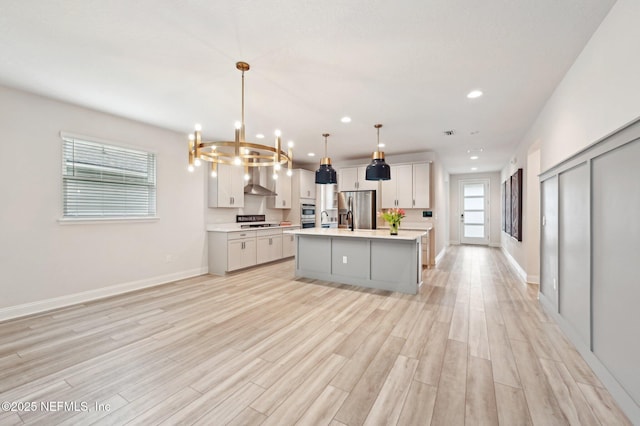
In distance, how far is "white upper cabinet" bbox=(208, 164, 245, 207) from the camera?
18.5 ft

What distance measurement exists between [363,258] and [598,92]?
3.29 metres

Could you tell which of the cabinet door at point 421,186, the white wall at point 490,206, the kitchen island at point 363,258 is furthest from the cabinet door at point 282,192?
the white wall at point 490,206

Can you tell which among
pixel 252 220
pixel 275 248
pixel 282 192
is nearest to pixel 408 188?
pixel 282 192

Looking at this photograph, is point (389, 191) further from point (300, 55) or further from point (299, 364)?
point (299, 364)

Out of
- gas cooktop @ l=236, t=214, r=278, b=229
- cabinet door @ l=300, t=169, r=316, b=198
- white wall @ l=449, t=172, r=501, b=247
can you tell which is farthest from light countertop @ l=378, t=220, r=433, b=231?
white wall @ l=449, t=172, r=501, b=247

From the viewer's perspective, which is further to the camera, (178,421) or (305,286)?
(305,286)

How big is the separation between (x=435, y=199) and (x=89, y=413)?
6.63 metres

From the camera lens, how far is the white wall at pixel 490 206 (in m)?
9.73

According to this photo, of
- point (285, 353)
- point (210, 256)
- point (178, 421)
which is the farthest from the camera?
point (210, 256)

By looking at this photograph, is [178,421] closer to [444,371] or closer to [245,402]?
[245,402]

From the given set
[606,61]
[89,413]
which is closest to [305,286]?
[89,413]

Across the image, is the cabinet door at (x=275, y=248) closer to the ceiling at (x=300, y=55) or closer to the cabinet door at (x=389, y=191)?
the cabinet door at (x=389, y=191)

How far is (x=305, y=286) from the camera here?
460cm

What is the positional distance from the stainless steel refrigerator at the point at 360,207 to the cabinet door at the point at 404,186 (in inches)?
24.8
